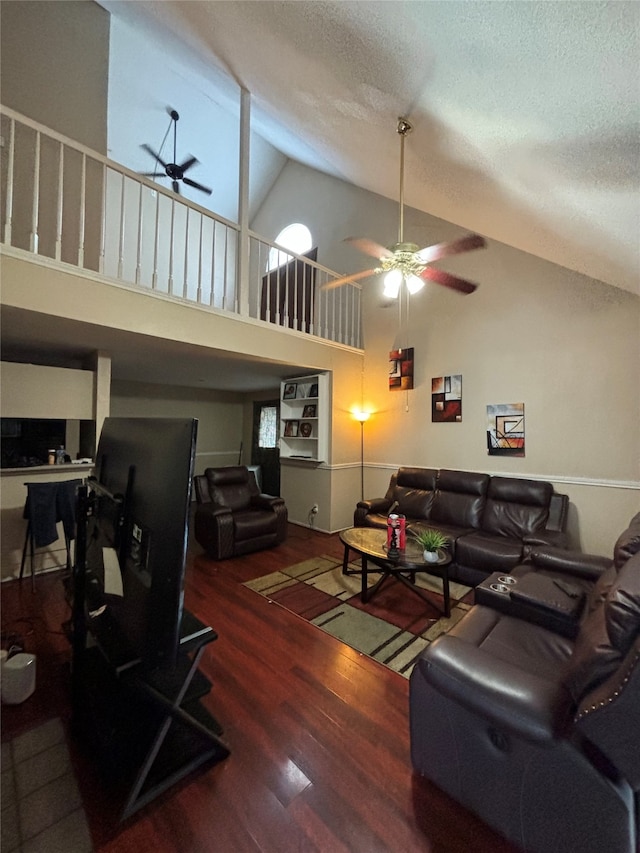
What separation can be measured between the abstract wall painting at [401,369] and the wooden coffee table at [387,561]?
2154 mm

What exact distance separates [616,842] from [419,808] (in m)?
0.62

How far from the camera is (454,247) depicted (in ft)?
7.47

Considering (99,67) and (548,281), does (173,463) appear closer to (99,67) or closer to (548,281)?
(548,281)

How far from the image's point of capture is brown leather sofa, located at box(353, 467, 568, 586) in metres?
2.98

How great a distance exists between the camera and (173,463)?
3.39 ft

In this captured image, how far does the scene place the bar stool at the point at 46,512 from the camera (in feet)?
9.35

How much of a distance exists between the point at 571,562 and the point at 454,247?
2.20m

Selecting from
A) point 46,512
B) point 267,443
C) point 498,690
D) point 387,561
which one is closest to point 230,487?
point 46,512

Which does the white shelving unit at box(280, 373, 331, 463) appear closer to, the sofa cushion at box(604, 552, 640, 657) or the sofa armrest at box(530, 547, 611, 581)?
the sofa armrest at box(530, 547, 611, 581)

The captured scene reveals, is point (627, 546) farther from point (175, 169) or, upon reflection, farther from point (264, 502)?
point (175, 169)

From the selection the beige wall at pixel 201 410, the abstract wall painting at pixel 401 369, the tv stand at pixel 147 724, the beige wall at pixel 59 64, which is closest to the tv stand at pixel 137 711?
the tv stand at pixel 147 724

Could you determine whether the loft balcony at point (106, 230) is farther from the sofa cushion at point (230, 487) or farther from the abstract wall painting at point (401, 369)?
the sofa cushion at point (230, 487)

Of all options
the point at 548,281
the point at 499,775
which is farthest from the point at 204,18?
the point at 499,775

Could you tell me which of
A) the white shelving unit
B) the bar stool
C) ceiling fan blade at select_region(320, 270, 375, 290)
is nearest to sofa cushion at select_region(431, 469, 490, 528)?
the white shelving unit
